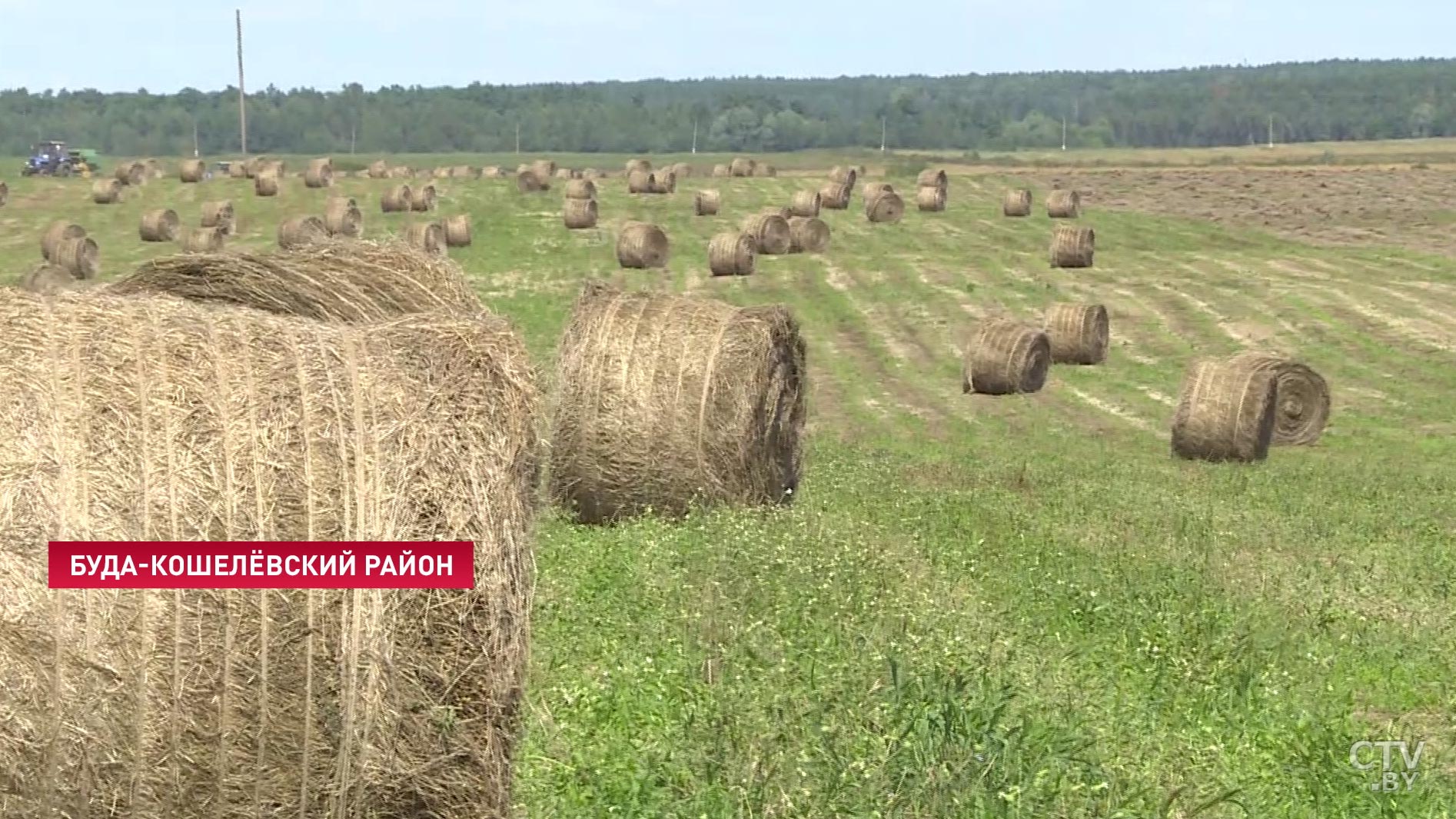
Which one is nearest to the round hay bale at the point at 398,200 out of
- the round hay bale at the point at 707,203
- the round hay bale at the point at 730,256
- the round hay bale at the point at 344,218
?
the round hay bale at the point at 344,218

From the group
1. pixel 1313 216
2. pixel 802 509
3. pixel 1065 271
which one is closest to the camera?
pixel 802 509

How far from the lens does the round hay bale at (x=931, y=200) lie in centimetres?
5612

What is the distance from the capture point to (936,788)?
24.3 feet

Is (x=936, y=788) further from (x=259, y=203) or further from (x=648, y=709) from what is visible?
(x=259, y=203)

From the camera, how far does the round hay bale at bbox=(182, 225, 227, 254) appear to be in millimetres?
45531

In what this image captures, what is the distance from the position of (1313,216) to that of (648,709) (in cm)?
5081

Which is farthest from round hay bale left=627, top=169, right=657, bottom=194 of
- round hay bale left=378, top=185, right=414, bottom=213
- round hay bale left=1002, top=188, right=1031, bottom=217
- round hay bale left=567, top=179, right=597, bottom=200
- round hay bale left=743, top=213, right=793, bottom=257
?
round hay bale left=743, top=213, right=793, bottom=257

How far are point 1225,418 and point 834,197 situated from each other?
34.5 m

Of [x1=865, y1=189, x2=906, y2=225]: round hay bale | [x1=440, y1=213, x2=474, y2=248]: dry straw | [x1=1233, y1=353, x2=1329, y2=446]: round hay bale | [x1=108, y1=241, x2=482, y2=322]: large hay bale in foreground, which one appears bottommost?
[x1=1233, y1=353, x2=1329, y2=446]: round hay bale

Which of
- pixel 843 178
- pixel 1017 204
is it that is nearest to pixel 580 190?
pixel 843 178

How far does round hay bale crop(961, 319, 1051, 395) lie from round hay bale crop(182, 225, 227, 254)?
23.0 metres

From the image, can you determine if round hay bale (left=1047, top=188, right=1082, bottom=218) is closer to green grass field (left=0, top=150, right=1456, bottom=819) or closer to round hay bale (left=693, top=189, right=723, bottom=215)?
round hay bale (left=693, top=189, right=723, bottom=215)

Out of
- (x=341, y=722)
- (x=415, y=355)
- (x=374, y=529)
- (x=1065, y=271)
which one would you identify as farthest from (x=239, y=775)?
(x=1065, y=271)

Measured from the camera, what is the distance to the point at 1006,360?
92.9 ft
